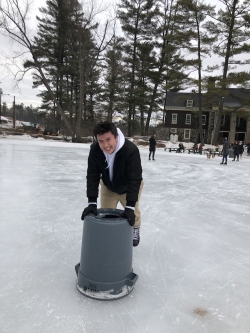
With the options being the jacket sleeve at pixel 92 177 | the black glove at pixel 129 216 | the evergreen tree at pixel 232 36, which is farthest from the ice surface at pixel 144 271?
the evergreen tree at pixel 232 36

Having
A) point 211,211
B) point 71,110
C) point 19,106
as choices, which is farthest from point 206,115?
point 19,106

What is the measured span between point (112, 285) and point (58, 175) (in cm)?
514

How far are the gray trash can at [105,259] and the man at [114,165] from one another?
0.43 ft

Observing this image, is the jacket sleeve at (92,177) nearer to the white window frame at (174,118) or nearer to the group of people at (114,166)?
the group of people at (114,166)

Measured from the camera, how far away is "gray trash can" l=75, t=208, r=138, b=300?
1784mm

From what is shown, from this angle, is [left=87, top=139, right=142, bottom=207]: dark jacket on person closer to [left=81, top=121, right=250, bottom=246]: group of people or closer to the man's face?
[left=81, top=121, right=250, bottom=246]: group of people

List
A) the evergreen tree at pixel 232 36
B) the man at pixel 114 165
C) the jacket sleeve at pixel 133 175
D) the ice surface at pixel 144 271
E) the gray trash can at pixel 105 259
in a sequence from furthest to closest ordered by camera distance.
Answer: the evergreen tree at pixel 232 36
the jacket sleeve at pixel 133 175
the man at pixel 114 165
the gray trash can at pixel 105 259
the ice surface at pixel 144 271

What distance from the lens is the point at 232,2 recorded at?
21.6m

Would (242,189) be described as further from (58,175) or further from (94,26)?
(94,26)

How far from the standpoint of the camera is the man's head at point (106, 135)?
185cm

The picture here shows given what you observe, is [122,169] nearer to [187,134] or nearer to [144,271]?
[144,271]

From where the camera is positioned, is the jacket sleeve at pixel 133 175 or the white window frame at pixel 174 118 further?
the white window frame at pixel 174 118

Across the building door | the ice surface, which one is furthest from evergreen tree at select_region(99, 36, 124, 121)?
the ice surface

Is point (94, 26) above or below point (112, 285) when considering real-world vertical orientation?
above
